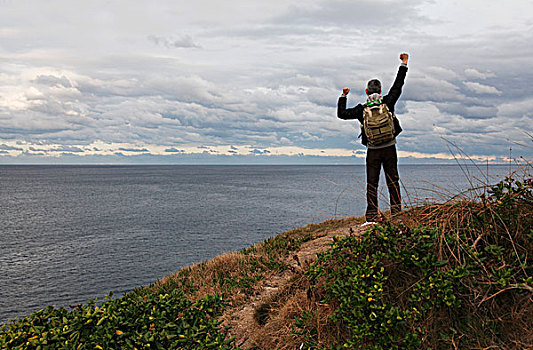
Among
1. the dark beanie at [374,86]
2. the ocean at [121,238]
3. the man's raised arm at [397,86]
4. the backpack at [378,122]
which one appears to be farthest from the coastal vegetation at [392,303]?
the dark beanie at [374,86]

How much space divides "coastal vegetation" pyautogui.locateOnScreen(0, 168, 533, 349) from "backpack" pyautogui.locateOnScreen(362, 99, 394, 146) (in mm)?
2419

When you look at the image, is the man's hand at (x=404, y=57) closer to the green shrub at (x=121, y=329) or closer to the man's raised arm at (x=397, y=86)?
the man's raised arm at (x=397, y=86)

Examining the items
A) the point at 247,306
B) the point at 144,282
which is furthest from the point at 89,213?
the point at 247,306

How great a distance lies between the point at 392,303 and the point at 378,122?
415 centimetres

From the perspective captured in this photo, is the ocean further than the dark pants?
Yes

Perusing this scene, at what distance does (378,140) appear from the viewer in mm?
7871

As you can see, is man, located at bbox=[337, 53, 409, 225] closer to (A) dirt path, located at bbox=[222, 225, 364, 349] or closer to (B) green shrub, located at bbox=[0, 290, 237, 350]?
(A) dirt path, located at bbox=[222, 225, 364, 349]

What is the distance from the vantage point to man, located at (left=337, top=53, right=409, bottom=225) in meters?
7.81

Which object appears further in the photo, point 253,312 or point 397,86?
point 397,86

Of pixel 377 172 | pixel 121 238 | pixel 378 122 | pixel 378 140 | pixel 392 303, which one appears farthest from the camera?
pixel 121 238

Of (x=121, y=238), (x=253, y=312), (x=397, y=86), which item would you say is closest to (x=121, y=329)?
(x=253, y=312)

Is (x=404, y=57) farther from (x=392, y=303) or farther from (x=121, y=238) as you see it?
(x=121, y=238)

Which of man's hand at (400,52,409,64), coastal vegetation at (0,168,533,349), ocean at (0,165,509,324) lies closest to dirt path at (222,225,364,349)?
coastal vegetation at (0,168,533,349)

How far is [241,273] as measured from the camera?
9.80m
